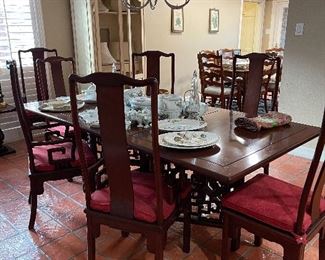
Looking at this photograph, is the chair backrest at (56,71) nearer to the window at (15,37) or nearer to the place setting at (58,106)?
the place setting at (58,106)

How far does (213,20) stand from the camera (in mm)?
5996

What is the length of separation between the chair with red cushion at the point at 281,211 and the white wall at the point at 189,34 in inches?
150

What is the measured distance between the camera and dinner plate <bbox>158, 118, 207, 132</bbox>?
180cm

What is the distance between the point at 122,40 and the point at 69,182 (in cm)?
195

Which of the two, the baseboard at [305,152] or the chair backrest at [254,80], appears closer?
the chair backrest at [254,80]

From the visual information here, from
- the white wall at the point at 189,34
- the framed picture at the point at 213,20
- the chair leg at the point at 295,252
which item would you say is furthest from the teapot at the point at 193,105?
the framed picture at the point at 213,20

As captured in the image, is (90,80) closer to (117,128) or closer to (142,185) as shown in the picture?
(117,128)

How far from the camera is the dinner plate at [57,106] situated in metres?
2.31

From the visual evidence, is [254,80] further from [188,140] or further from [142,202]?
[142,202]

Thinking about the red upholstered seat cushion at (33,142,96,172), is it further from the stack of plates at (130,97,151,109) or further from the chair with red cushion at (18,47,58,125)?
the chair with red cushion at (18,47,58,125)

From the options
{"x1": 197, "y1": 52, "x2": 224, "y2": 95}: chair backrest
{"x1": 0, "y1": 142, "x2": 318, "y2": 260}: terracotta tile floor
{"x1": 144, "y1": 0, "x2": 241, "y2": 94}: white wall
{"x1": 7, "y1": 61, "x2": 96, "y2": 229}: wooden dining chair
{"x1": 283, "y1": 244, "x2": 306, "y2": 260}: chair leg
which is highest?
{"x1": 144, "y1": 0, "x2": 241, "y2": 94}: white wall

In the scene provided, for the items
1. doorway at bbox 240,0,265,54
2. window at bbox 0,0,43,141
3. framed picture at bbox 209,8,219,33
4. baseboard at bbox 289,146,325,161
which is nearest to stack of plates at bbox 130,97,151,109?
baseboard at bbox 289,146,325,161

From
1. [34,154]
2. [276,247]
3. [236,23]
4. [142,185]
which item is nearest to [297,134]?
[276,247]

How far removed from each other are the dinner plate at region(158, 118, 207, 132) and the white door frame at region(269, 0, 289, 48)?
672 cm
